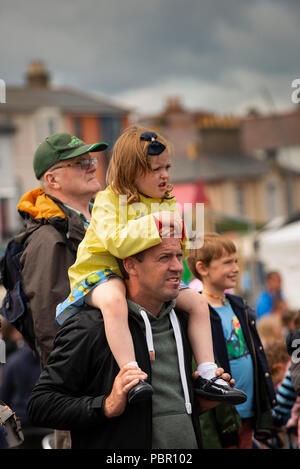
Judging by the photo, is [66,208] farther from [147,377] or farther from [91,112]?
[91,112]

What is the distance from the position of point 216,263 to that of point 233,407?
33.7 inches

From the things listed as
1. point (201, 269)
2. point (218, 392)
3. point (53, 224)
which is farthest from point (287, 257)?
point (218, 392)

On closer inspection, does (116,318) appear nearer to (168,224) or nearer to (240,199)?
(168,224)

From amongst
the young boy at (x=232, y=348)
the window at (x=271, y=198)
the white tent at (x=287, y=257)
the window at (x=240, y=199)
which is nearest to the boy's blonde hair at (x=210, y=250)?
the young boy at (x=232, y=348)

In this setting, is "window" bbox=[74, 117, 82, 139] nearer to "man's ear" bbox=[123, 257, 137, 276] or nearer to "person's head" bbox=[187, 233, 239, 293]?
"person's head" bbox=[187, 233, 239, 293]

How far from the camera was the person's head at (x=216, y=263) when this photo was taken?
4.48 meters

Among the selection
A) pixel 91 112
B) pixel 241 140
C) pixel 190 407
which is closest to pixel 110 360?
pixel 190 407

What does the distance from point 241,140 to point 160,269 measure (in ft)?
164

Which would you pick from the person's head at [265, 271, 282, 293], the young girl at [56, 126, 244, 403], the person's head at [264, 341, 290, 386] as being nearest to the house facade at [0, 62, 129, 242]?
the person's head at [265, 271, 282, 293]

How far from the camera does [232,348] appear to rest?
4.32m

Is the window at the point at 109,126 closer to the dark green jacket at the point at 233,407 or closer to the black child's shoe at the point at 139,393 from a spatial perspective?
the dark green jacket at the point at 233,407

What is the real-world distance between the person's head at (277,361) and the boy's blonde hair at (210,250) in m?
1.16

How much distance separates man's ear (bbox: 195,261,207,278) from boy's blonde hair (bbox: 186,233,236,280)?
0.06ft

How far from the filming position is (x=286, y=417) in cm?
480
